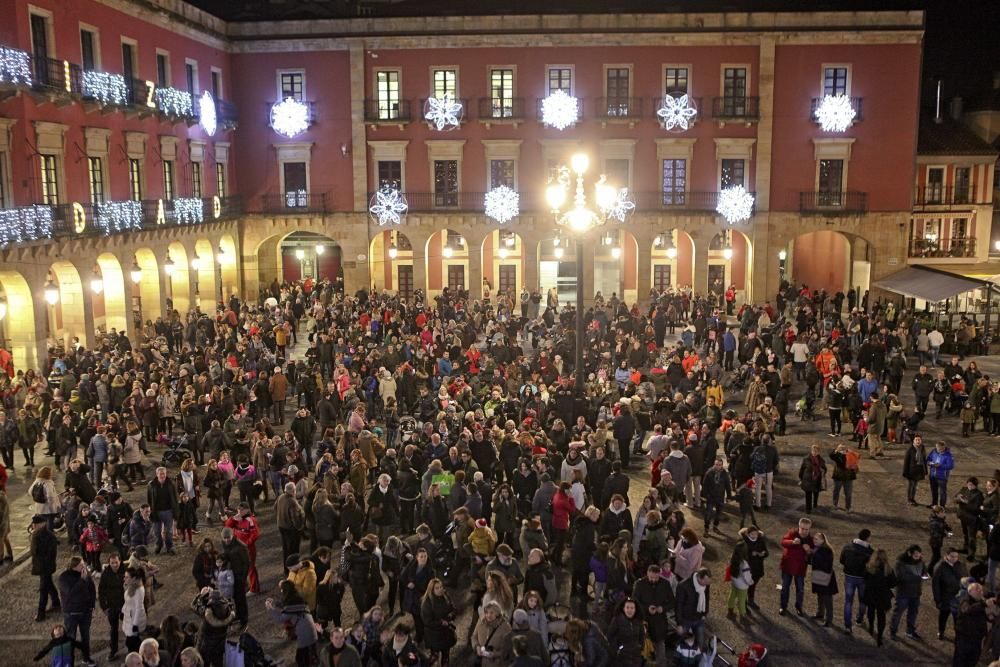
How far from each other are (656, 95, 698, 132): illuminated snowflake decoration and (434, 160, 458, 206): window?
8072 mm

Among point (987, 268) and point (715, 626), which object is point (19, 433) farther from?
point (987, 268)

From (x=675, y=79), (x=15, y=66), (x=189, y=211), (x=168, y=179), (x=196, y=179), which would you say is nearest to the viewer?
(x=15, y=66)

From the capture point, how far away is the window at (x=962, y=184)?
42.6 meters

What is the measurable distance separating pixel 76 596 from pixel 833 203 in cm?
3225

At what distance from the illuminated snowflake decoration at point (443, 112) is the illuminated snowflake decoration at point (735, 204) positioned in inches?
406

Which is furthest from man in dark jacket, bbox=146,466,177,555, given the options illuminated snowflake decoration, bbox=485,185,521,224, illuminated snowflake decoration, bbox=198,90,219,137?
illuminated snowflake decoration, bbox=485,185,521,224

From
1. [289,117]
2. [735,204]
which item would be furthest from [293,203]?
[735,204]

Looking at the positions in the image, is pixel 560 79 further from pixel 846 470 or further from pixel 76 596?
pixel 76 596

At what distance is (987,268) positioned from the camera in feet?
111

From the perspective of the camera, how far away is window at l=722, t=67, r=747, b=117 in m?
37.0

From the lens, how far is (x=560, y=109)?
36.7 meters

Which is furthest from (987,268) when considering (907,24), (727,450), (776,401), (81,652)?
(81,652)

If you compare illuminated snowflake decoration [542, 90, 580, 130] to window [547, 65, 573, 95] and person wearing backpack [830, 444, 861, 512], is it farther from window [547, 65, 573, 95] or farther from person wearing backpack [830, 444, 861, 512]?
person wearing backpack [830, 444, 861, 512]

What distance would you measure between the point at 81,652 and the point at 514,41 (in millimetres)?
29809
